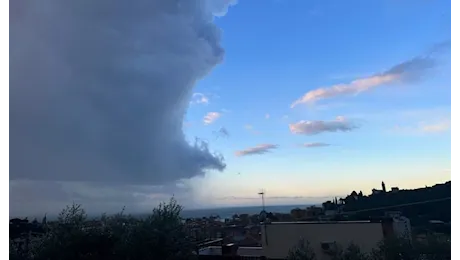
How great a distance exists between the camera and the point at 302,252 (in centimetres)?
200

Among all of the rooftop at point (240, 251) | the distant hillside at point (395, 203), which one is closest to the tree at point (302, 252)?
the rooftop at point (240, 251)

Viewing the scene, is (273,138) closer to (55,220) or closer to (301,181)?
(301,181)

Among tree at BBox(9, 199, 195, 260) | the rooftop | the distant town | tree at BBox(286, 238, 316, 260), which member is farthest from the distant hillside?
tree at BBox(9, 199, 195, 260)

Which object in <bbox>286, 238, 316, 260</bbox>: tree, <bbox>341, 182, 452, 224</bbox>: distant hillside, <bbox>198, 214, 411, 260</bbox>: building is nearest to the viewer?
<bbox>341, 182, 452, 224</bbox>: distant hillside

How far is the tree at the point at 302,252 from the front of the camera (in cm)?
199

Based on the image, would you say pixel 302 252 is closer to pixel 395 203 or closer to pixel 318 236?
pixel 318 236

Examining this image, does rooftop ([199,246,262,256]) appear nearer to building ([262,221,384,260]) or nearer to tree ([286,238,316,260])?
building ([262,221,384,260])

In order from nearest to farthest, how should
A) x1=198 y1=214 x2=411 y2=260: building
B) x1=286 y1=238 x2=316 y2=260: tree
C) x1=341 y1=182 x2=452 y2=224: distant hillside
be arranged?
1. x1=341 y1=182 x2=452 y2=224: distant hillside
2. x1=198 y1=214 x2=411 y2=260: building
3. x1=286 y1=238 x2=316 y2=260: tree

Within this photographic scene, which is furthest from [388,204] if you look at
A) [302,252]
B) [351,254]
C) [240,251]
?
[240,251]

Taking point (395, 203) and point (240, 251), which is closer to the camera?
point (395, 203)

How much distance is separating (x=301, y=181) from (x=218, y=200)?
0.45 meters

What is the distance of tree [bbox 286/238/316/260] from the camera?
1.99 meters

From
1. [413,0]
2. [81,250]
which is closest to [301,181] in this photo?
[413,0]

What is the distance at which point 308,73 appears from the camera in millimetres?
2092
